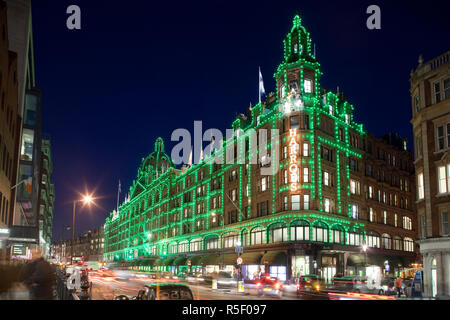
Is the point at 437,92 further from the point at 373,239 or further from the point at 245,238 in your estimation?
the point at 245,238

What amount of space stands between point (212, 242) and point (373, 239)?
86.6 feet

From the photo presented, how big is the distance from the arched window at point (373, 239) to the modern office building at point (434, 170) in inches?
1194

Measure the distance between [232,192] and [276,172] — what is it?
1372cm

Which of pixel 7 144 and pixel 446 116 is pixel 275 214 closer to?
pixel 446 116

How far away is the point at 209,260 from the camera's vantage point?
235ft

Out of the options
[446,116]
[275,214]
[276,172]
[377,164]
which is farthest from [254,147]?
[446,116]

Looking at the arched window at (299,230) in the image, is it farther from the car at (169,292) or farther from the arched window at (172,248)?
the arched window at (172,248)

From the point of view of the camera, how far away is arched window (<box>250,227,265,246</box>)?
201 ft

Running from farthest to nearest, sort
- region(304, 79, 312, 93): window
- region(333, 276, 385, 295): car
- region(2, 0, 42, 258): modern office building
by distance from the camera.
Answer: region(304, 79, 312, 93): window < region(2, 0, 42, 258): modern office building < region(333, 276, 385, 295): car

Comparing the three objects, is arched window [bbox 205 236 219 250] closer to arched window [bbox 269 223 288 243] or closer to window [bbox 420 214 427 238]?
arched window [bbox 269 223 288 243]

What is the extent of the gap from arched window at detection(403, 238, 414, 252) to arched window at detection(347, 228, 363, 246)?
49.4 ft

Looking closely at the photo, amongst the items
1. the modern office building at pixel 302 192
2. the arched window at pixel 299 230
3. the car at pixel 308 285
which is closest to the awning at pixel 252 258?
the modern office building at pixel 302 192

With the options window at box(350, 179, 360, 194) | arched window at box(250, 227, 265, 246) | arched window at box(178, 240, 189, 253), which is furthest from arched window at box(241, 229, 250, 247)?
arched window at box(178, 240, 189, 253)

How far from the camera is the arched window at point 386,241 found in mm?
68062
